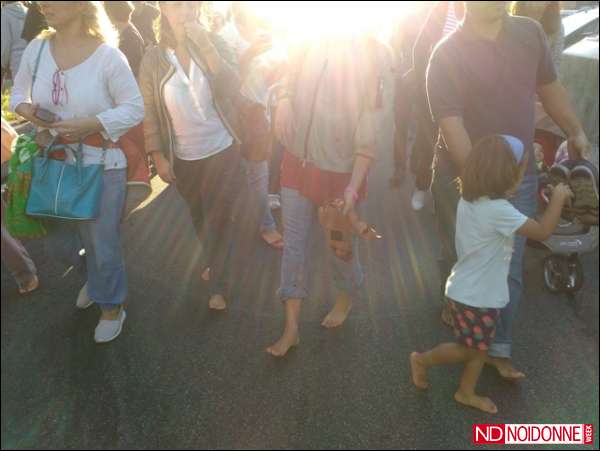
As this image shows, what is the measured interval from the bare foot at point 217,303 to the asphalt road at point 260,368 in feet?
0.22

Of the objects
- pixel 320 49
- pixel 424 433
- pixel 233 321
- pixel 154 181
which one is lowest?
pixel 154 181

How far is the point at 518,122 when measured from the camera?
7.40ft

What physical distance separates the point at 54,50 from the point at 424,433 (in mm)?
2725

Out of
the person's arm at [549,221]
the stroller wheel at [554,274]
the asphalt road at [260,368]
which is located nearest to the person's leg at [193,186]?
the asphalt road at [260,368]

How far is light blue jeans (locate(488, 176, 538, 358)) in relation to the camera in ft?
7.91

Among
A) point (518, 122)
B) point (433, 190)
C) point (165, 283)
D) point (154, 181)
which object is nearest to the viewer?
point (518, 122)

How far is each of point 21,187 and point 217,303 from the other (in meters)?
1.42

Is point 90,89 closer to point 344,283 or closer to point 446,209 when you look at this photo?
point 344,283

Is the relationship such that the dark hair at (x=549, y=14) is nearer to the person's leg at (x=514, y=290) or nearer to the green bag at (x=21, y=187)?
the person's leg at (x=514, y=290)

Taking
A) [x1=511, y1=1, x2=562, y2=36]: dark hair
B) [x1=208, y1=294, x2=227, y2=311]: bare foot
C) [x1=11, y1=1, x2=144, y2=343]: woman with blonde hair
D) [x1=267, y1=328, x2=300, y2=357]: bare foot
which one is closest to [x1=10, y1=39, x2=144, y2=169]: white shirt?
[x1=11, y1=1, x2=144, y2=343]: woman with blonde hair

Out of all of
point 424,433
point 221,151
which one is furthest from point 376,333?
point 221,151

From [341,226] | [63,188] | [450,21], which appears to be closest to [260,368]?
[341,226]

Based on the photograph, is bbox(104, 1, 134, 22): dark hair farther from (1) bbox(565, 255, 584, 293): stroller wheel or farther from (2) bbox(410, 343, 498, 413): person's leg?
(1) bbox(565, 255, 584, 293): stroller wheel

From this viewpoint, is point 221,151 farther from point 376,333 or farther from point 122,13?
point 122,13
